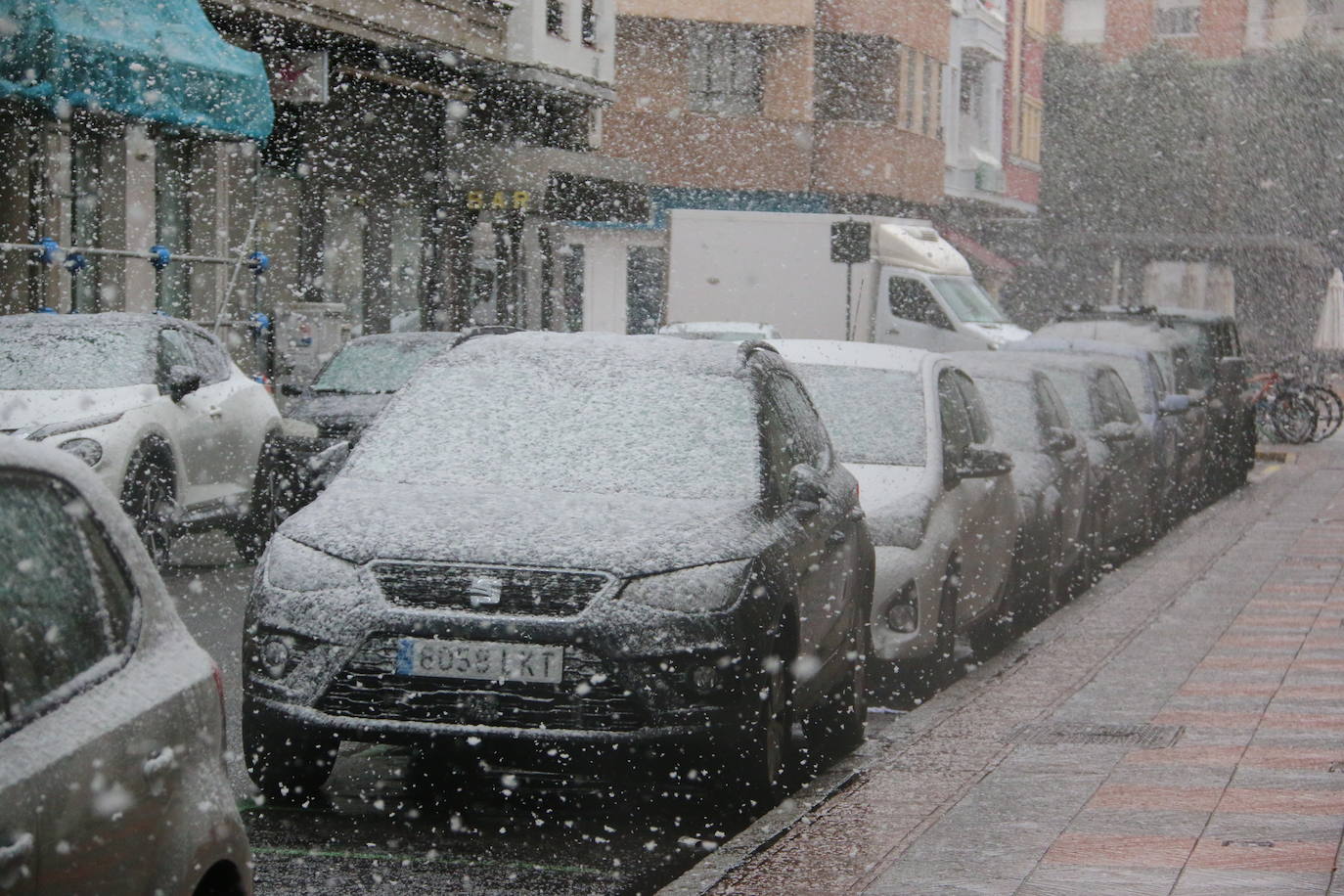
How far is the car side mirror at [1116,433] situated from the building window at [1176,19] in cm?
6680

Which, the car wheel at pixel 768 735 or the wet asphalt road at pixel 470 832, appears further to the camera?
the car wheel at pixel 768 735

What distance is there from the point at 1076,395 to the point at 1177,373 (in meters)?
4.94

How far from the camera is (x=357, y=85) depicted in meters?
29.3

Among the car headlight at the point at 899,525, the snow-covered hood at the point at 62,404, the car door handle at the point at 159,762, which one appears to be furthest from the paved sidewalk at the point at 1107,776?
the snow-covered hood at the point at 62,404

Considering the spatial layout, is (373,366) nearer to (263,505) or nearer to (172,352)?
(263,505)

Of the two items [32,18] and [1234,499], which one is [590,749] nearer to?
[32,18]

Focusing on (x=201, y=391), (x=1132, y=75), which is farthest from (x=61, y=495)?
(x=1132, y=75)

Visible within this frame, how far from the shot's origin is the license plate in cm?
661

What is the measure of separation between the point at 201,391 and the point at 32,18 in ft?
18.9

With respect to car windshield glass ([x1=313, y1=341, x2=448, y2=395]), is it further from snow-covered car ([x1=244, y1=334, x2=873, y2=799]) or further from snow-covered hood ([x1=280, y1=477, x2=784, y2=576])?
snow-covered hood ([x1=280, y1=477, x2=784, y2=576])

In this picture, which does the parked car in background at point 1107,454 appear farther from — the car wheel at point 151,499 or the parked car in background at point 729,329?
the parked car in background at point 729,329

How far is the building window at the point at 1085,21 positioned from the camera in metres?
79.2

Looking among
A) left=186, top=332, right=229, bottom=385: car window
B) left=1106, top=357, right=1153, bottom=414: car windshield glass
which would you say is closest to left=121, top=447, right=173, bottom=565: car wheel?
left=186, top=332, right=229, bottom=385: car window

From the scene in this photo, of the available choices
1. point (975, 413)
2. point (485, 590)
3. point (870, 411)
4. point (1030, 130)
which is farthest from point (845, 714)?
point (1030, 130)
